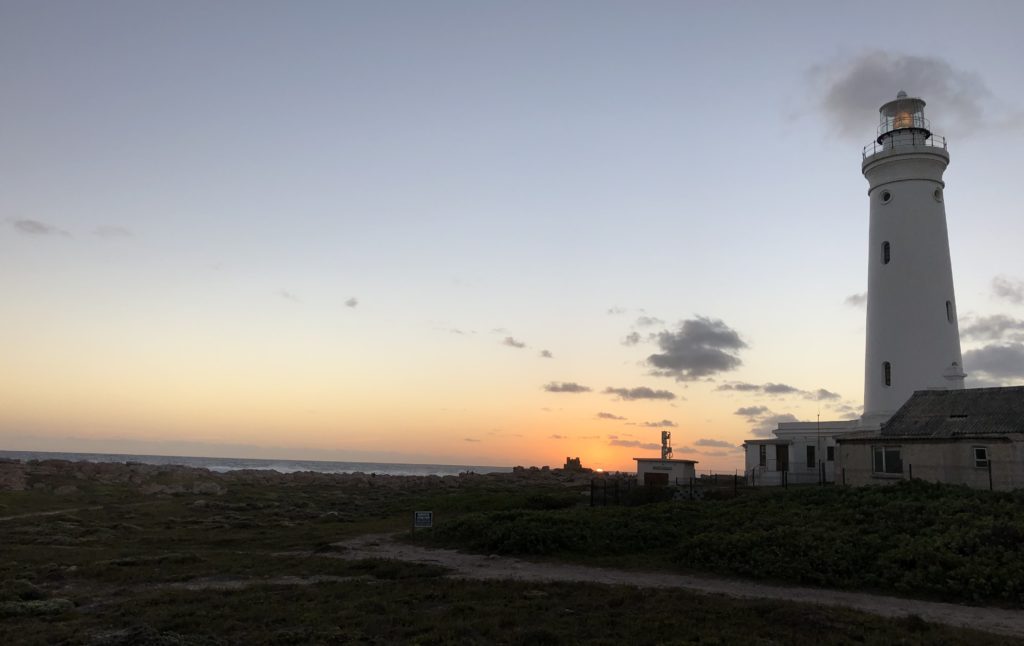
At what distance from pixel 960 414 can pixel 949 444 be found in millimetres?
2302

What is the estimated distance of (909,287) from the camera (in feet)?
114

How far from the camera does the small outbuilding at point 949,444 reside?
25516 mm

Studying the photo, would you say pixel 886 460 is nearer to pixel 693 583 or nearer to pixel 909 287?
pixel 909 287

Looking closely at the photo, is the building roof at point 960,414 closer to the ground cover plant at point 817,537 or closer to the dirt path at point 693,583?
the ground cover plant at point 817,537

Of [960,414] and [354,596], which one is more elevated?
[960,414]

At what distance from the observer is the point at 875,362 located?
118ft

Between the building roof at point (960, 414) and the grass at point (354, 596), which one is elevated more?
the building roof at point (960, 414)

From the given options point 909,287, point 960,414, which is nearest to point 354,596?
point 960,414

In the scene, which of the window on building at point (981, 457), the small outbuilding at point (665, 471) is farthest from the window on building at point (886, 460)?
A: the small outbuilding at point (665, 471)

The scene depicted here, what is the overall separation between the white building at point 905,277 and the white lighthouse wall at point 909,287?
0.05m

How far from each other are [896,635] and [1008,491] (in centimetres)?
1659

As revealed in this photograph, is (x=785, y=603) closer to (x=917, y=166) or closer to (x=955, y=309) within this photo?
(x=955, y=309)

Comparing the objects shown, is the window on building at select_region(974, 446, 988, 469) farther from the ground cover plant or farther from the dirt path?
the dirt path

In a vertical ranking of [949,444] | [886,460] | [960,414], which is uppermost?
[960,414]
